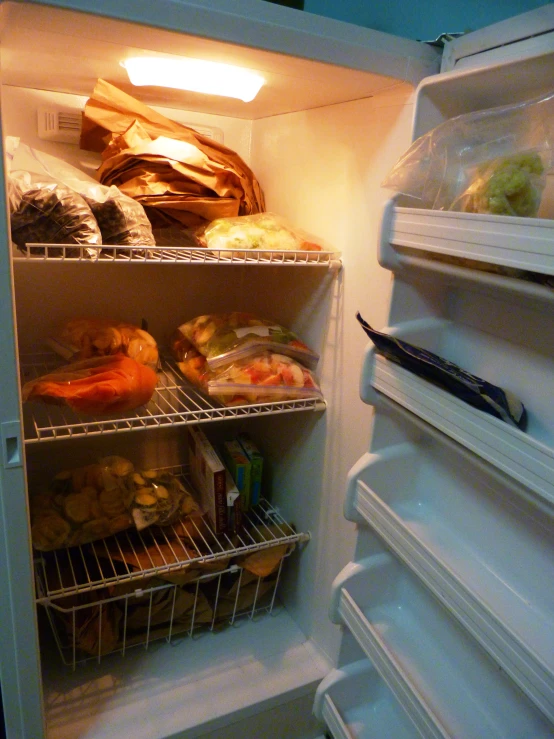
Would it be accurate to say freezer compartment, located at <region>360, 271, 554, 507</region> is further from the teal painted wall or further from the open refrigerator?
the teal painted wall

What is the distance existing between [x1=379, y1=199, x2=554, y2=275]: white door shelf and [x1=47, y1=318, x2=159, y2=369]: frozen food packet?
545mm

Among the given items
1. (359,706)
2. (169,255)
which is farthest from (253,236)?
(359,706)

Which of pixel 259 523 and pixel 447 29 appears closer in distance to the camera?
pixel 447 29

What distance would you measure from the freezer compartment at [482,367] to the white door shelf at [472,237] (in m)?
0.12

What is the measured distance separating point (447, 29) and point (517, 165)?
641 mm

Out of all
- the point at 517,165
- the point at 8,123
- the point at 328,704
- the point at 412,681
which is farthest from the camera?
the point at 8,123

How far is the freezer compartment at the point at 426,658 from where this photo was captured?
0.75 metres

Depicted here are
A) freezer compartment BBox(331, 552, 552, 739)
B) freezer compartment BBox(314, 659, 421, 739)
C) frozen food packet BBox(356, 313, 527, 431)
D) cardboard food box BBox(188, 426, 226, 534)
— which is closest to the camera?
frozen food packet BBox(356, 313, 527, 431)

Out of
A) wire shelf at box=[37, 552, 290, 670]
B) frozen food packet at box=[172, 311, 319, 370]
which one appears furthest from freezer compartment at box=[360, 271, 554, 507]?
wire shelf at box=[37, 552, 290, 670]

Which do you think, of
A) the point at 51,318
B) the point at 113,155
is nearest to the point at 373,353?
the point at 113,155

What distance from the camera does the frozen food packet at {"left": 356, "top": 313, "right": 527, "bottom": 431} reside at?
624 millimetres

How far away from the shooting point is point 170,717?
105cm

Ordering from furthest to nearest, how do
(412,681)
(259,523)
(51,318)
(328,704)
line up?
1. (259,523)
2. (51,318)
3. (328,704)
4. (412,681)

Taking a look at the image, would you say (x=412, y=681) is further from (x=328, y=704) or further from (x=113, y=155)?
(x=113, y=155)
